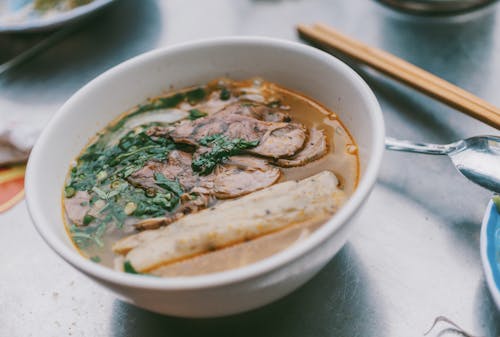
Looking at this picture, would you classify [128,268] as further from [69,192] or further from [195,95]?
[195,95]

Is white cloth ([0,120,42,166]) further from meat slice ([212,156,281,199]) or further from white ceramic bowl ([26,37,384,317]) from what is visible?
meat slice ([212,156,281,199])

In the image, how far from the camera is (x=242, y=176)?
1206mm

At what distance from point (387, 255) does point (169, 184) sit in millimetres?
560

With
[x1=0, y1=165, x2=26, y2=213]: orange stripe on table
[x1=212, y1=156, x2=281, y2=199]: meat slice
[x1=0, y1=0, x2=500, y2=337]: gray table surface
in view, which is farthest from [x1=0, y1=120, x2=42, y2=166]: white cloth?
[x1=212, y1=156, x2=281, y2=199]: meat slice

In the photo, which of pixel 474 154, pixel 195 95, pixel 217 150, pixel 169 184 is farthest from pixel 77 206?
pixel 474 154

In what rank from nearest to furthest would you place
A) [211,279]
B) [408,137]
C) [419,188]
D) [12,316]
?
1. [211,279]
2. [12,316]
3. [419,188]
4. [408,137]

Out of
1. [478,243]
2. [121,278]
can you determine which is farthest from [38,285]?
[478,243]

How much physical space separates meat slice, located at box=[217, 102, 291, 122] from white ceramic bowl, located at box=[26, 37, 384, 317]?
91 mm

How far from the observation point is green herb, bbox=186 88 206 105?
1455mm

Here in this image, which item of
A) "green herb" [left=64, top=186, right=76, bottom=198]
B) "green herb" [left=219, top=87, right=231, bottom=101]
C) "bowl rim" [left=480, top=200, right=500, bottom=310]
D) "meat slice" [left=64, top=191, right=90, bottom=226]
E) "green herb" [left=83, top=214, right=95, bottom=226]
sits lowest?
"bowl rim" [left=480, top=200, right=500, bottom=310]

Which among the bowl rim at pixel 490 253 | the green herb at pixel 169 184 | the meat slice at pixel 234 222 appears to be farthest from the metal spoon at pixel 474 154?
the green herb at pixel 169 184

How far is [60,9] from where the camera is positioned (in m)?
2.37

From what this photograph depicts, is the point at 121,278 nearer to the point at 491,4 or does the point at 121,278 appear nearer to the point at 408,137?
the point at 408,137

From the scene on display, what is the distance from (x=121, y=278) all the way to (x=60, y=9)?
191 centimetres
